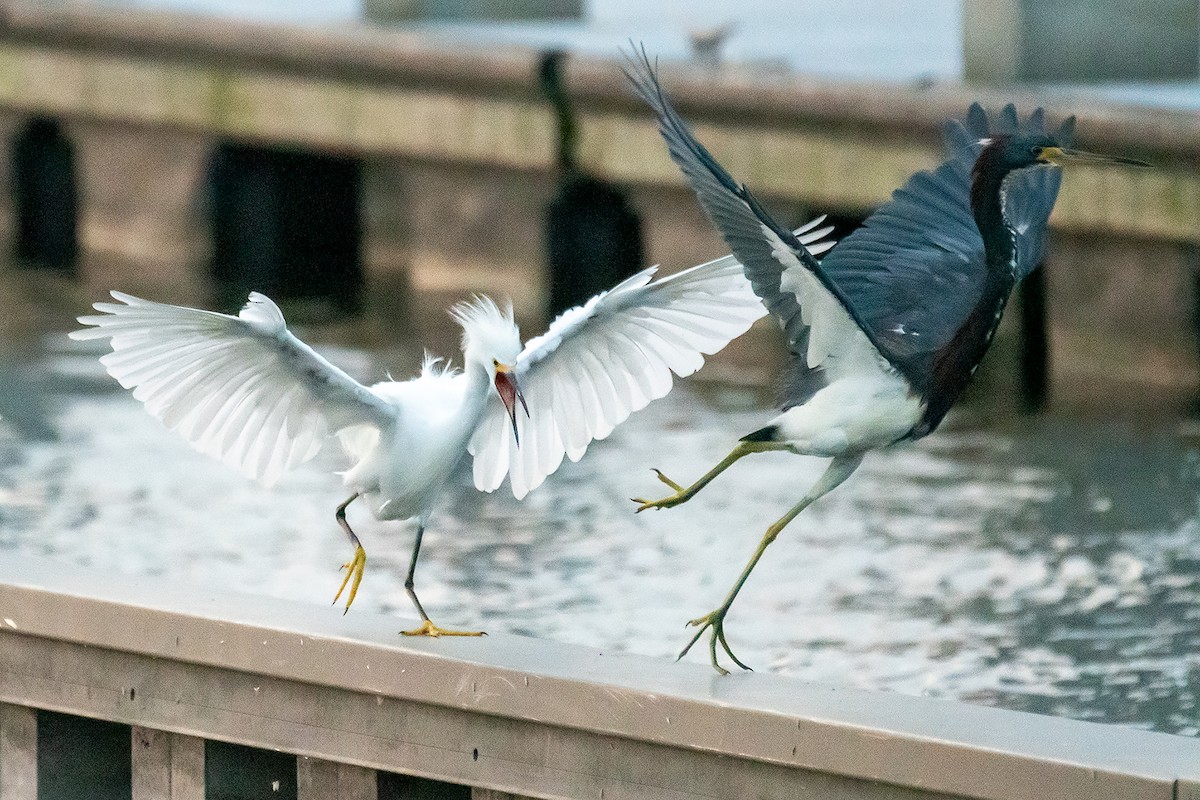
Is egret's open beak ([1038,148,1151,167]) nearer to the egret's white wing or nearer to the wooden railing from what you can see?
the wooden railing

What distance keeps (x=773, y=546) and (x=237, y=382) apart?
14.7ft

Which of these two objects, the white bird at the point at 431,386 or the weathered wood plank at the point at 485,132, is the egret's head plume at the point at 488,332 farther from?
the weathered wood plank at the point at 485,132

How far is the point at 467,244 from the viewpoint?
15.5m

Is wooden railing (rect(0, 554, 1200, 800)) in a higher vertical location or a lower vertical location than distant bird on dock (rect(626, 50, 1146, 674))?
lower

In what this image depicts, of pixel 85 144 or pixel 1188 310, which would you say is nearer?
pixel 1188 310

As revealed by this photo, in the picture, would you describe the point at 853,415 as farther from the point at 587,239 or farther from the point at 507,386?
the point at 587,239

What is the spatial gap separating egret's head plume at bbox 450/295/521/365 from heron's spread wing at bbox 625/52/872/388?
649 millimetres

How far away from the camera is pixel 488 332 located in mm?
5047

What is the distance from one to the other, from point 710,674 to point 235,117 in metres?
11.2

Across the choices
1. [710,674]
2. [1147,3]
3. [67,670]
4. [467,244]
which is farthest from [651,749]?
[467,244]

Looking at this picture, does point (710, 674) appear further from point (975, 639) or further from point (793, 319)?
point (975, 639)

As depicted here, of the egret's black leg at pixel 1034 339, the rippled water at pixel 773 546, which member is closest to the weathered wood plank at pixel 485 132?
the egret's black leg at pixel 1034 339

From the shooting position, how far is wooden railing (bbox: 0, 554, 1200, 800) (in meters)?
4.48

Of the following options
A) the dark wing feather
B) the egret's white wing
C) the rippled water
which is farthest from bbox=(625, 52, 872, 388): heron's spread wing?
the rippled water
